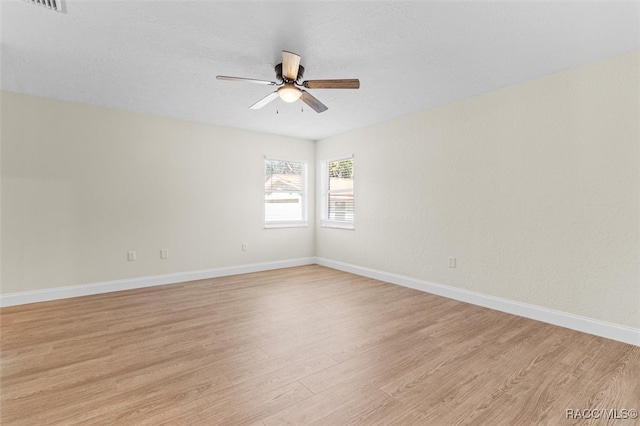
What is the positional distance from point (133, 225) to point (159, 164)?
0.95 m

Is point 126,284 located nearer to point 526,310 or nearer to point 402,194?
point 402,194

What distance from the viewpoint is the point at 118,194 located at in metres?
4.04

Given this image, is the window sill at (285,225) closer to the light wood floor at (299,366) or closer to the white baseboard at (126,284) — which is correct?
the white baseboard at (126,284)

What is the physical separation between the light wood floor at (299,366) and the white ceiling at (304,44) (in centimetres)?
245

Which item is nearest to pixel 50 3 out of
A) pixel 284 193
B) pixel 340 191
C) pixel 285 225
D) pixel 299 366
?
pixel 299 366

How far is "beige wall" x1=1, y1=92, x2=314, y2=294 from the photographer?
3.49m

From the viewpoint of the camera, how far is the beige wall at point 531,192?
2.53 meters

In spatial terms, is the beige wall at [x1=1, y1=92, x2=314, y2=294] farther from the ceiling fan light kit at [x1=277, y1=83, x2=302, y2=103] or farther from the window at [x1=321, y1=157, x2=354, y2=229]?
the ceiling fan light kit at [x1=277, y1=83, x2=302, y2=103]

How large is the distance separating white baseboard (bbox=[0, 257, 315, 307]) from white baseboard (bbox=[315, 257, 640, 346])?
2012mm

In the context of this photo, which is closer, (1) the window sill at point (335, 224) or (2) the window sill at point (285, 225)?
(1) the window sill at point (335, 224)

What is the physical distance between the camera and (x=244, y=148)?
509 centimetres

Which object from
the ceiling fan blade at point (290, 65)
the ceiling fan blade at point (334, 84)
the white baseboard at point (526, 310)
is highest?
the ceiling fan blade at point (290, 65)

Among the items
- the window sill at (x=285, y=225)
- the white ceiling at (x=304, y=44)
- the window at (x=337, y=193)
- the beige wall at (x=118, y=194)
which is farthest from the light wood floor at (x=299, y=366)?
the white ceiling at (x=304, y=44)

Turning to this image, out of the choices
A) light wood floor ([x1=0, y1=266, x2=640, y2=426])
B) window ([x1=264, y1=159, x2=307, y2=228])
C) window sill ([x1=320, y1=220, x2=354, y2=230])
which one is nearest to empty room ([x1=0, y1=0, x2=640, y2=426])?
light wood floor ([x1=0, y1=266, x2=640, y2=426])
